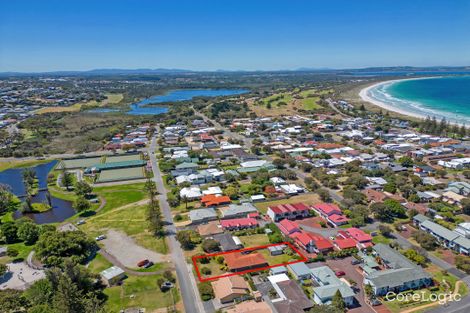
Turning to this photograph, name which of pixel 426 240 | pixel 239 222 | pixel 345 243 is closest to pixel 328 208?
pixel 345 243

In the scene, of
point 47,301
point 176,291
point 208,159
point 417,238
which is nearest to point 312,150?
point 208,159

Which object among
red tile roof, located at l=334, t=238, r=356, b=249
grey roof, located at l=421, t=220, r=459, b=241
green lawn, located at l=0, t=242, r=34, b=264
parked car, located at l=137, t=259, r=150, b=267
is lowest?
green lawn, located at l=0, t=242, r=34, b=264

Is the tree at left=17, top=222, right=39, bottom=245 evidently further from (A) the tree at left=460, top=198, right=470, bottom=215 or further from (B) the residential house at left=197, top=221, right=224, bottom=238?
(A) the tree at left=460, top=198, right=470, bottom=215

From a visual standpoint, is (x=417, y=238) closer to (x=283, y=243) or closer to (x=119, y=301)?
(x=283, y=243)

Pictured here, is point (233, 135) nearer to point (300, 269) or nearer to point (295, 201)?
point (295, 201)

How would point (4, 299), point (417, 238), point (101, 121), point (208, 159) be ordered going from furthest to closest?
point (101, 121) → point (208, 159) → point (417, 238) → point (4, 299)

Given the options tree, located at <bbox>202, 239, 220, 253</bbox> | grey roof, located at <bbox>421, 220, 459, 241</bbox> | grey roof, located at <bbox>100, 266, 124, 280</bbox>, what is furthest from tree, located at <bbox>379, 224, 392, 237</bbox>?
grey roof, located at <bbox>100, 266, 124, 280</bbox>

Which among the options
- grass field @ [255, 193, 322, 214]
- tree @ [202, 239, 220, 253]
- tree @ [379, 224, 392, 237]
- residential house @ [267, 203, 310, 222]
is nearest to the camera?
tree @ [202, 239, 220, 253]
